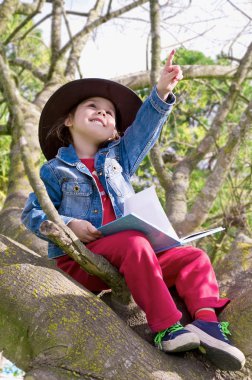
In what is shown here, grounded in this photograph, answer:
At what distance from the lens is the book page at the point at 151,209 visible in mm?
2107

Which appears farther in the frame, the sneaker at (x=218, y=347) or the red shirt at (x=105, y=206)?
the red shirt at (x=105, y=206)

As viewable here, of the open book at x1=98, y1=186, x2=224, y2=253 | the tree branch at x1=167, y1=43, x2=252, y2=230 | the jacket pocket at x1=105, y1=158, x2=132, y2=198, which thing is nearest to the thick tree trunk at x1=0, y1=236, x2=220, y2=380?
the open book at x1=98, y1=186, x2=224, y2=253

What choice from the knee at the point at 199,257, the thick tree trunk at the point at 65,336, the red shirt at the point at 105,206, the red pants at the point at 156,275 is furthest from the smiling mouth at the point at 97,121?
the thick tree trunk at the point at 65,336

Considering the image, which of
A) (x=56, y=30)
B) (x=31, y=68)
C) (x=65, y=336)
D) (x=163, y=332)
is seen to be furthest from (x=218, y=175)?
(x=31, y=68)

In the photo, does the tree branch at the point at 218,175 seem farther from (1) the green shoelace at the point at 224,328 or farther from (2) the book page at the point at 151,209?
(1) the green shoelace at the point at 224,328

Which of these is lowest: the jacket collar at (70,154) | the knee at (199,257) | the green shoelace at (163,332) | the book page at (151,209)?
the green shoelace at (163,332)

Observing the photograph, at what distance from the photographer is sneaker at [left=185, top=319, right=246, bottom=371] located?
5.66 ft

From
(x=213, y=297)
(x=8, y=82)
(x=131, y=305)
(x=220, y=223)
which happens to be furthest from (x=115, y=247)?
(x=220, y=223)

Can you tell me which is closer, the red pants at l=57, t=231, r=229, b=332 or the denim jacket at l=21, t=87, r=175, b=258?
the red pants at l=57, t=231, r=229, b=332

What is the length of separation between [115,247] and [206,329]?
44 cm

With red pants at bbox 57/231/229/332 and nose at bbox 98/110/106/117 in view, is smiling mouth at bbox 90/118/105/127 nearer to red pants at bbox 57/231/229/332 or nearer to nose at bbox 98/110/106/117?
nose at bbox 98/110/106/117

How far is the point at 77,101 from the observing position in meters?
2.66

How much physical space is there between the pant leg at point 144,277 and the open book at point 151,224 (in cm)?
4

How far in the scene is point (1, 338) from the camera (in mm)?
1725
